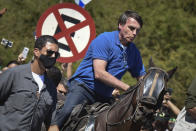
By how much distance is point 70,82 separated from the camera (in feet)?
21.8

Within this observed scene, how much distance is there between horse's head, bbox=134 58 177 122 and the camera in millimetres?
4785

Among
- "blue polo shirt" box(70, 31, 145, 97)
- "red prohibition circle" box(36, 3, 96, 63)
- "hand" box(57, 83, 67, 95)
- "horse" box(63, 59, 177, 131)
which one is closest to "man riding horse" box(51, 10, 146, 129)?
"blue polo shirt" box(70, 31, 145, 97)

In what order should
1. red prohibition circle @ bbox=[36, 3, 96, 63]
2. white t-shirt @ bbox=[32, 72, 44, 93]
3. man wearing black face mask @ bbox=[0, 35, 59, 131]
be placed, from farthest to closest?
red prohibition circle @ bbox=[36, 3, 96, 63] < white t-shirt @ bbox=[32, 72, 44, 93] < man wearing black face mask @ bbox=[0, 35, 59, 131]

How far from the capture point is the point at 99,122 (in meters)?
5.75

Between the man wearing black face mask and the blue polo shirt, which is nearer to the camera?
the man wearing black face mask

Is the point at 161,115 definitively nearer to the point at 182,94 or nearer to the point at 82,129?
the point at 182,94

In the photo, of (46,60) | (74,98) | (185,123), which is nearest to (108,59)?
(74,98)

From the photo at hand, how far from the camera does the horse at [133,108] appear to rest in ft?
15.8

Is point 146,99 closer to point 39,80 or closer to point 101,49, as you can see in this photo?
point 39,80

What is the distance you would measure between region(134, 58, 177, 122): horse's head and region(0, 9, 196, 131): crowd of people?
17 cm

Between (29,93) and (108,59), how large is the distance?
147 cm

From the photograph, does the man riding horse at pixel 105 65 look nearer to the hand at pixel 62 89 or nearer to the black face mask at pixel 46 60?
the black face mask at pixel 46 60

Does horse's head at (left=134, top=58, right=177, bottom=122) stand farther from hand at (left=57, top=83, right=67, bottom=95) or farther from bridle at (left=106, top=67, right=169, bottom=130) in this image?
hand at (left=57, top=83, right=67, bottom=95)

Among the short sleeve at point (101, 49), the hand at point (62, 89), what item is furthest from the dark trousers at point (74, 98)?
the hand at point (62, 89)
